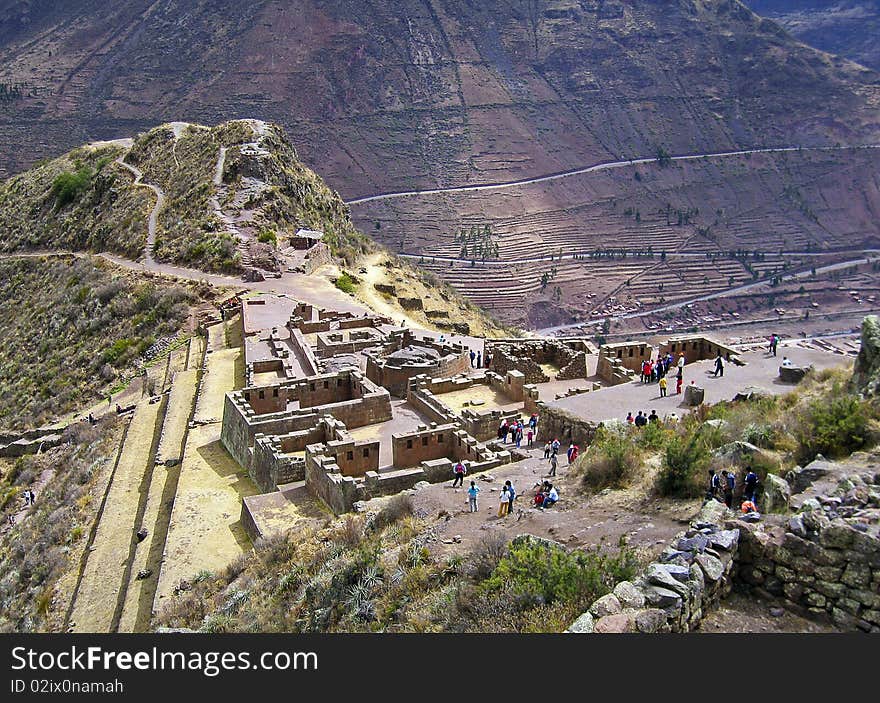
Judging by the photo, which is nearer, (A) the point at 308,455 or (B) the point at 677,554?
(B) the point at 677,554

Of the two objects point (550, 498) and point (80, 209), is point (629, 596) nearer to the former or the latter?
point (550, 498)

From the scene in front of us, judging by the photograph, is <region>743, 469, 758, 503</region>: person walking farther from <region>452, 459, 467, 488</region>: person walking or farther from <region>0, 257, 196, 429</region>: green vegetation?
<region>0, 257, 196, 429</region>: green vegetation

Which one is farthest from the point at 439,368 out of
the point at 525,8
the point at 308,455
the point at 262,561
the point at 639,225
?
the point at 525,8

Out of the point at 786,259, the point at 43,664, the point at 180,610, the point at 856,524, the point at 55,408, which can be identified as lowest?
the point at 786,259

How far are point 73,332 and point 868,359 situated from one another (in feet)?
118

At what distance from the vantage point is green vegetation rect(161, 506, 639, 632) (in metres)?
9.85

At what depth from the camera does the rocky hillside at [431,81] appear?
11288 centimetres

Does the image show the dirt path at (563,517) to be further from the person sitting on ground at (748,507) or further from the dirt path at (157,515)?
the dirt path at (157,515)

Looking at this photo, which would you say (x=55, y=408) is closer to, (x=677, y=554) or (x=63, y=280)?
(x=63, y=280)

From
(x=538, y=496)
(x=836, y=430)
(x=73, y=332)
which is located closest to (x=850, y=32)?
(x=73, y=332)

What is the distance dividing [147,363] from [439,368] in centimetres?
1501

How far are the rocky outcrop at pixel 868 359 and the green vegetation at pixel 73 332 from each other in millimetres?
27448

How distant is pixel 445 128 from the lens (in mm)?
117500

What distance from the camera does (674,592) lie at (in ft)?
28.1
